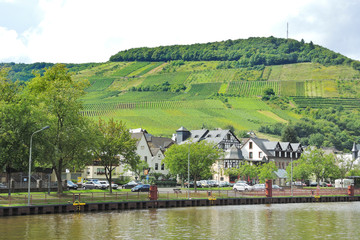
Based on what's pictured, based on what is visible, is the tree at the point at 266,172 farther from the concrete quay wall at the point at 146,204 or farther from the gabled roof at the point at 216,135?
the gabled roof at the point at 216,135

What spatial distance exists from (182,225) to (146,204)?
23.8 meters

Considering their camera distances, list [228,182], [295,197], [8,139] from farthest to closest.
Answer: [228,182]
[295,197]
[8,139]

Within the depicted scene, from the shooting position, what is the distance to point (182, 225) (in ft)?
203

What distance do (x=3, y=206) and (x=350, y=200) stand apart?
81.3m

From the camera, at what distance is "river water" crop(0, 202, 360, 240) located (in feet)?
175

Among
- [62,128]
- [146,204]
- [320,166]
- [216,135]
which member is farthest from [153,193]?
[216,135]

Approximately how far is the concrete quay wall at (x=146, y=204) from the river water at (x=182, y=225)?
2312mm

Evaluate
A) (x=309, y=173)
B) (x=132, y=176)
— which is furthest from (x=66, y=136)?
(x=309, y=173)

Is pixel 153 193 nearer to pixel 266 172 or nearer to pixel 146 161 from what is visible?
pixel 266 172

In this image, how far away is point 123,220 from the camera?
216 feet

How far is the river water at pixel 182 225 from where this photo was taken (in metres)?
53.3

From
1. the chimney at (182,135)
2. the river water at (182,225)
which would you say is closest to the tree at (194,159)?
the river water at (182,225)

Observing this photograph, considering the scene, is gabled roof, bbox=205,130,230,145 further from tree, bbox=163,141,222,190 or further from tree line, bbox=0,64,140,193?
tree line, bbox=0,64,140,193

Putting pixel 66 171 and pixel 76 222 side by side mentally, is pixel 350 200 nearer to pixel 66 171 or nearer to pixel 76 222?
pixel 66 171
